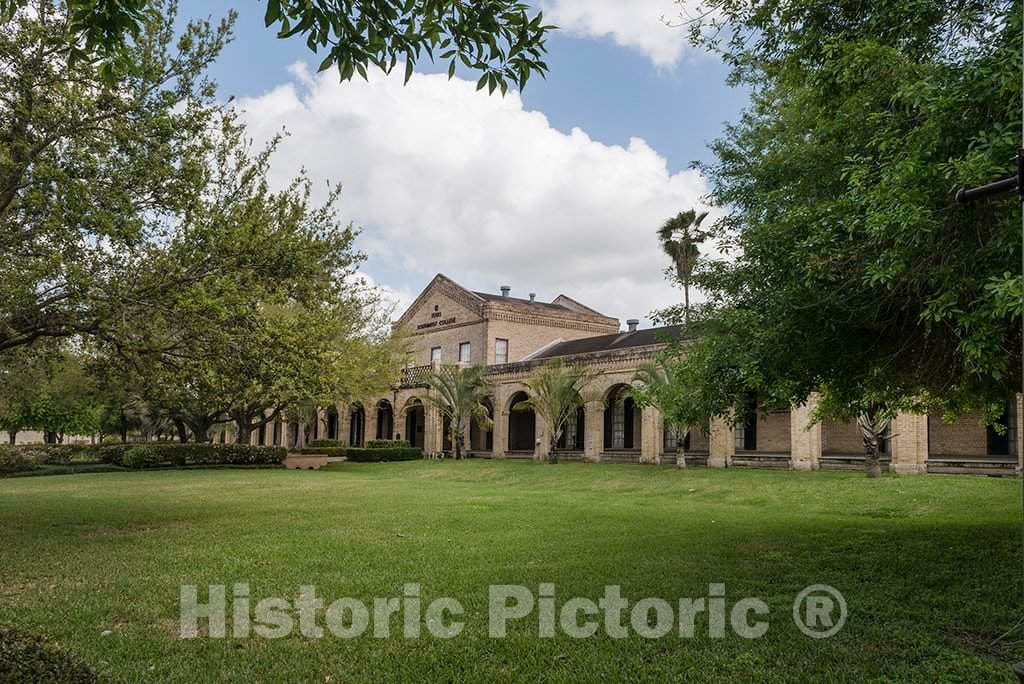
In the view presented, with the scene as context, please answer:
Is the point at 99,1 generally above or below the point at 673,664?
above

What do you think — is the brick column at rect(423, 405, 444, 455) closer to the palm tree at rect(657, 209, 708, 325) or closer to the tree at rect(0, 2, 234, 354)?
the palm tree at rect(657, 209, 708, 325)

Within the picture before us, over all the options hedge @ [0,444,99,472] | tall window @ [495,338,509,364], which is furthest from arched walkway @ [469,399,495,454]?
hedge @ [0,444,99,472]

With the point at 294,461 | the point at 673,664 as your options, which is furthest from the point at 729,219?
the point at 294,461

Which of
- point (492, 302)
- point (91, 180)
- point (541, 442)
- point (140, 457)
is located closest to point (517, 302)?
point (492, 302)

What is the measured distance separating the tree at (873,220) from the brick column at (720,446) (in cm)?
1858

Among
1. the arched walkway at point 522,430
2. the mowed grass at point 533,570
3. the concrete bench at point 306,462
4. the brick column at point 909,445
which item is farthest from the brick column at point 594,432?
the mowed grass at point 533,570

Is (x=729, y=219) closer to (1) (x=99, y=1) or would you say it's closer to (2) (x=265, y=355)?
(2) (x=265, y=355)

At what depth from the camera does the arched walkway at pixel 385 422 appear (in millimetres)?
50688

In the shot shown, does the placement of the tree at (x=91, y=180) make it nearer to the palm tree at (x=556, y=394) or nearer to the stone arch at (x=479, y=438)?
the palm tree at (x=556, y=394)

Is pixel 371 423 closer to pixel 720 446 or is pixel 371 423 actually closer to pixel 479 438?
pixel 479 438

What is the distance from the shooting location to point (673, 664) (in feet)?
18.3

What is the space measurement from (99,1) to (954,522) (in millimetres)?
14061

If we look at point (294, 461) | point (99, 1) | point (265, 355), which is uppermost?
point (99, 1)

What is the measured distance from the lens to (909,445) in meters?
25.1
